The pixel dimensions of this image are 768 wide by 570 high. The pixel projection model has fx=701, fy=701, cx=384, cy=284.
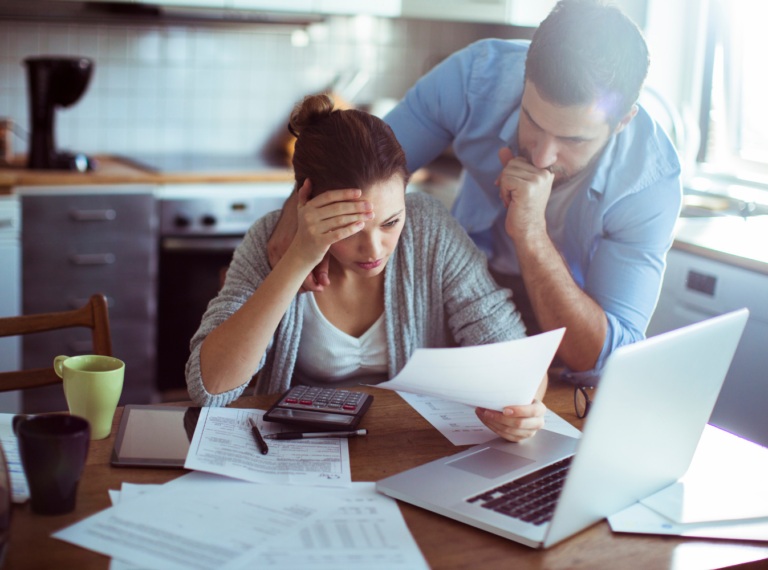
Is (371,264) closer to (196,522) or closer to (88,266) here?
(196,522)

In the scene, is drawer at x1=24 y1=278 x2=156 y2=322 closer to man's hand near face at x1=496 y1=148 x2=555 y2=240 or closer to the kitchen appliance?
man's hand near face at x1=496 y1=148 x2=555 y2=240

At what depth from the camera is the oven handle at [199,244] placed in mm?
2602

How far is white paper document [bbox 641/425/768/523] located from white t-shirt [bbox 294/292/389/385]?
1.92 ft

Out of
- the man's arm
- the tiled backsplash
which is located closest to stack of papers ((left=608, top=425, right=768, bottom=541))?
the man's arm

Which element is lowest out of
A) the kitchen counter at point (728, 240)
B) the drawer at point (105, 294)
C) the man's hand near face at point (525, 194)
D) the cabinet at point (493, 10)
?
the drawer at point (105, 294)

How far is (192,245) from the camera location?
2.63 metres

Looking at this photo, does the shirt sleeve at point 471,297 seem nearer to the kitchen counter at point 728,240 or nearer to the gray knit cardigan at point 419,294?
the gray knit cardigan at point 419,294

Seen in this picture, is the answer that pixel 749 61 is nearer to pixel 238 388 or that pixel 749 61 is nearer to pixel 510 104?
pixel 510 104

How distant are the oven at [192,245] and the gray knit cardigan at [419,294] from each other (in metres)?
1.34

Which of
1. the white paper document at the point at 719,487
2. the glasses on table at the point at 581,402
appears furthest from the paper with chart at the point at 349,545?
the glasses on table at the point at 581,402

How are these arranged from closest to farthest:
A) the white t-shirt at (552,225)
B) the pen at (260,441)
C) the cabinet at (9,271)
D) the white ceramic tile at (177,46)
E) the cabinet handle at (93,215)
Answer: the pen at (260,441)
the white t-shirt at (552,225)
the cabinet at (9,271)
the cabinet handle at (93,215)
the white ceramic tile at (177,46)

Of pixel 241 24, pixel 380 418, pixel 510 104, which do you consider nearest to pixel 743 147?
pixel 510 104

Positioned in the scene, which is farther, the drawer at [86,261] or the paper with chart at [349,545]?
the drawer at [86,261]

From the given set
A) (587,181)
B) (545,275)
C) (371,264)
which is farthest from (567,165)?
(371,264)
